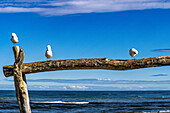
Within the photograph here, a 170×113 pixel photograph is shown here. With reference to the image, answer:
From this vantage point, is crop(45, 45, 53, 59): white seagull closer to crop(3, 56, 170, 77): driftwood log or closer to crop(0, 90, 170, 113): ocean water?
crop(3, 56, 170, 77): driftwood log

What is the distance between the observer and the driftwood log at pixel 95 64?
796 cm

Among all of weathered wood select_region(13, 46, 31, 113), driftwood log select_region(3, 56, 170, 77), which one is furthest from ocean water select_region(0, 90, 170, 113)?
weathered wood select_region(13, 46, 31, 113)

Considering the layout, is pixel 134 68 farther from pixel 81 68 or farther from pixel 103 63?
pixel 81 68

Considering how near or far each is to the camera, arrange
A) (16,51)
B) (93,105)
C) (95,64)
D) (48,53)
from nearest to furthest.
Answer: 1. (95,64)
2. (16,51)
3. (48,53)
4. (93,105)

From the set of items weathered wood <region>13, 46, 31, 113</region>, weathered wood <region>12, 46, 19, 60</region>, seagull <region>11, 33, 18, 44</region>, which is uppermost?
seagull <region>11, 33, 18, 44</region>

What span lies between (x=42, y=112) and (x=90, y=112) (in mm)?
3151

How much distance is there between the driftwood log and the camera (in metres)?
7.96

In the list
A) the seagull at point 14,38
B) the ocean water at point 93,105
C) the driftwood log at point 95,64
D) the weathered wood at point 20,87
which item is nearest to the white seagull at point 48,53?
the driftwood log at point 95,64

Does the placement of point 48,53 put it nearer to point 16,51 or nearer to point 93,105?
point 16,51

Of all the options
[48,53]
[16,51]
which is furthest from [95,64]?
[16,51]

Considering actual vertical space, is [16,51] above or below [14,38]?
below

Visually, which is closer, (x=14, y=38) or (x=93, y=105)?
(x=14, y=38)

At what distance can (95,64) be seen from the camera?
7945 millimetres

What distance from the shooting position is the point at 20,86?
26.7ft
